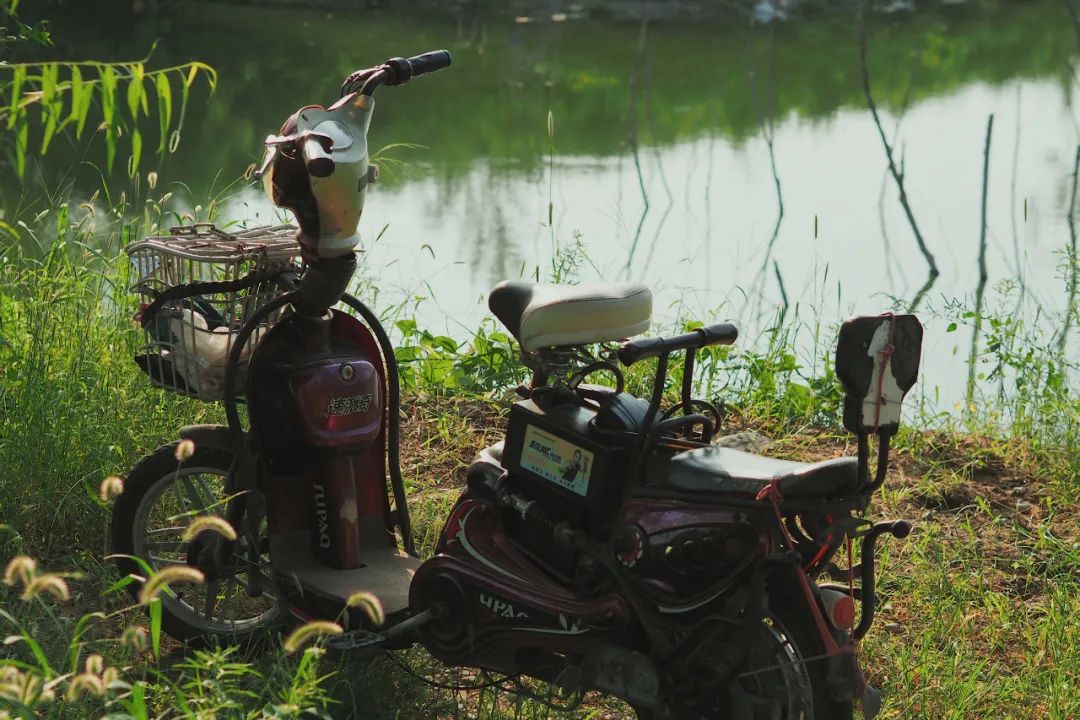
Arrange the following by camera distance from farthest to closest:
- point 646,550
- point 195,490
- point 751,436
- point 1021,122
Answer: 1. point 1021,122
2. point 195,490
3. point 751,436
4. point 646,550

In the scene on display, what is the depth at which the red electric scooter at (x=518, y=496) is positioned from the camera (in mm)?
2096

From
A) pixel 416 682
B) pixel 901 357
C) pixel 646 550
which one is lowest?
pixel 416 682

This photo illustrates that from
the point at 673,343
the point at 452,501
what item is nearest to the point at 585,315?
the point at 673,343

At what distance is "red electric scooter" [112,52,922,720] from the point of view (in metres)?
2.10

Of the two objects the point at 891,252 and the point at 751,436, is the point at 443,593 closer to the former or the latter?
the point at 751,436

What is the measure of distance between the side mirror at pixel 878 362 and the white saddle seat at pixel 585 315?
0.40m

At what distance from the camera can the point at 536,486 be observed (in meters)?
2.41

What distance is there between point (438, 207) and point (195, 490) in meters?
4.26

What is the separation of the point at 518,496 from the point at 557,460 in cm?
12

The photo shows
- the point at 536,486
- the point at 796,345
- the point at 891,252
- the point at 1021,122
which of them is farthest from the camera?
the point at 1021,122

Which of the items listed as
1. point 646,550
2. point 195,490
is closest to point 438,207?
point 195,490

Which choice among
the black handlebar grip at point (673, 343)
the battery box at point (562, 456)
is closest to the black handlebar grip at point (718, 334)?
the black handlebar grip at point (673, 343)

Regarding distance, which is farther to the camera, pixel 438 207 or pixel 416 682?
pixel 438 207

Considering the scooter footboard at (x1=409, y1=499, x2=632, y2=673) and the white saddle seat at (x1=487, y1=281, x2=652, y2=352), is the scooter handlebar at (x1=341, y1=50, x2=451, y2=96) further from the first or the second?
the scooter footboard at (x1=409, y1=499, x2=632, y2=673)
